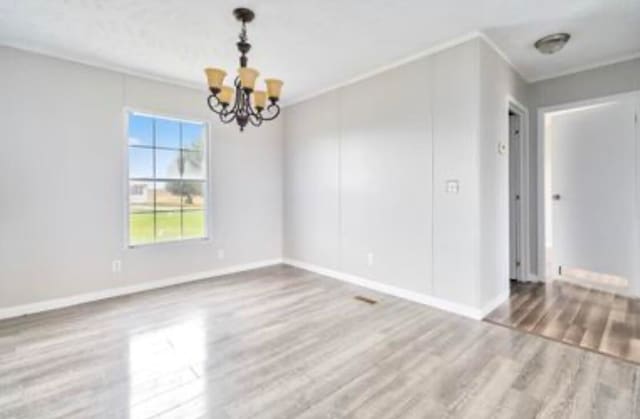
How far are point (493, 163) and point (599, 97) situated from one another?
1.72 meters

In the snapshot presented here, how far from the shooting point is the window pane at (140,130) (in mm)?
3863

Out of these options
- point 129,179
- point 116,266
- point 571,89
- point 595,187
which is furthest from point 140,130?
point 595,187

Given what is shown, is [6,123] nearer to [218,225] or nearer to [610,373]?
[218,225]

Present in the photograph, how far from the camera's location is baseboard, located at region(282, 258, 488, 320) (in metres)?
3.06

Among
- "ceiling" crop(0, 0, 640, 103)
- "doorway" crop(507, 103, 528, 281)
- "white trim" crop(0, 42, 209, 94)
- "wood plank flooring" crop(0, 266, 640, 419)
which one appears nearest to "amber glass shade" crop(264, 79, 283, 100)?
"ceiling" crop(0, 0, 640, 103)

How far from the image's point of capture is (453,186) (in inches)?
124

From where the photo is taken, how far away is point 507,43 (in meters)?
3.11

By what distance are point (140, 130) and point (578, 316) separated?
5.15m

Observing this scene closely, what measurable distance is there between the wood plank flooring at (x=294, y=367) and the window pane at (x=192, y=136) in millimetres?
2179

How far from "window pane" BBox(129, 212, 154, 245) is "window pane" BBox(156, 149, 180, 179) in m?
0.54

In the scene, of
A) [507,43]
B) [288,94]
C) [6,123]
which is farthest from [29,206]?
[507,43]

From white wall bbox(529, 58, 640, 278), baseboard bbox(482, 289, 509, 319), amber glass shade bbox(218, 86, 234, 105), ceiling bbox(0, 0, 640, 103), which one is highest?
ceiling bbox(0, 0, 640, 103)

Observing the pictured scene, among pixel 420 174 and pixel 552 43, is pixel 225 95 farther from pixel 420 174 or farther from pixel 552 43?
pixel 552 43

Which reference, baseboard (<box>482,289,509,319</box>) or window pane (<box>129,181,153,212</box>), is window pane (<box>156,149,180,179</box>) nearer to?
window pane (<box>129,181,153,212</box>)
